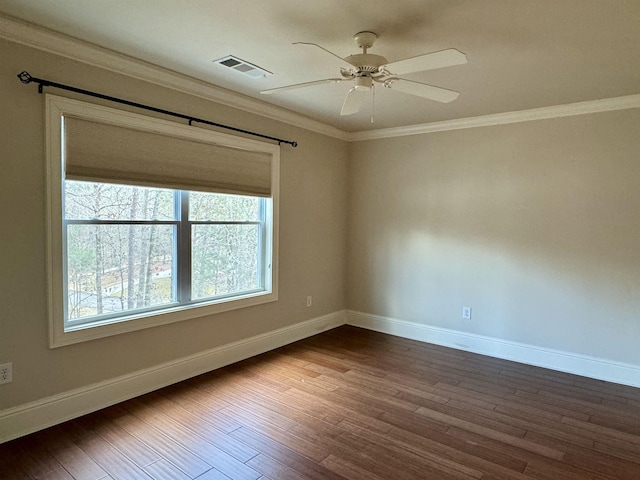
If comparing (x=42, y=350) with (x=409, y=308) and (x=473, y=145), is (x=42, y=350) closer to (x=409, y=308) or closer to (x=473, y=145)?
(x=409, y=308)

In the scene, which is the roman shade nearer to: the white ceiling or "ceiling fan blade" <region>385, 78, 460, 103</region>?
the white ceiling

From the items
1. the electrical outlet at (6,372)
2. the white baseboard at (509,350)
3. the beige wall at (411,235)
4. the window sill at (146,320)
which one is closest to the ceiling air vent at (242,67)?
the beige wall at (411,235)

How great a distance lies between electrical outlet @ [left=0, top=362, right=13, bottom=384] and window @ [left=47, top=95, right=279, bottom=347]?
25cm

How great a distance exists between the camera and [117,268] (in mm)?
2910

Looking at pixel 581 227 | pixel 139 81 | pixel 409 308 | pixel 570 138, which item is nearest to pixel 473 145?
pixel 570 138

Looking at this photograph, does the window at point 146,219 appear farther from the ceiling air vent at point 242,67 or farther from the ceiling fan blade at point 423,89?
the ceiling fan blade at point 423,89

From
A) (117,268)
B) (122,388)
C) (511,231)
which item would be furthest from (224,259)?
(511,231)

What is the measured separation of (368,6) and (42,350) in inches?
112

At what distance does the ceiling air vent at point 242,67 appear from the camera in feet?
8.94

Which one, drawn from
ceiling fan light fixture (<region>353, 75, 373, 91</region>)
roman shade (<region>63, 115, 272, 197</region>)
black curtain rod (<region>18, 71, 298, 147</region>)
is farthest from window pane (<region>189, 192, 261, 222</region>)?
ceiling fan light fixture (<region>353, 75, 373, 91</region>)

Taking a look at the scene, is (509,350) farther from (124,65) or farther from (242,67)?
(124,65)

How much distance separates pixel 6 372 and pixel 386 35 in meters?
3.06

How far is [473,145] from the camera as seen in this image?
13.6 feet

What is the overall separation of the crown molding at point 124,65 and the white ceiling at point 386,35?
0.07 metres
